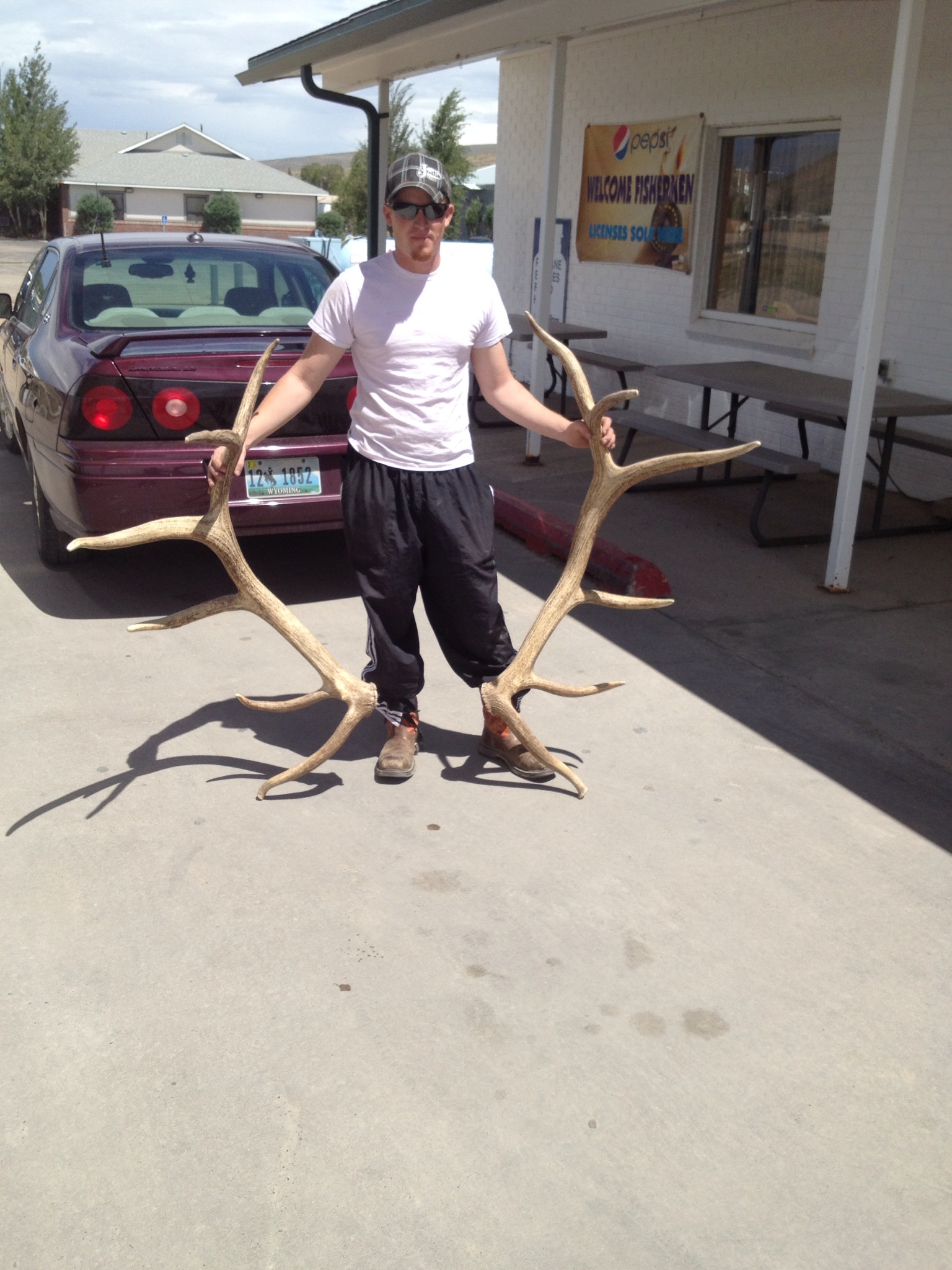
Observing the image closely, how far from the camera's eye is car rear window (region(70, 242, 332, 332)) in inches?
239

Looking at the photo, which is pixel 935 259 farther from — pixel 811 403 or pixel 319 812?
pixel 319 812

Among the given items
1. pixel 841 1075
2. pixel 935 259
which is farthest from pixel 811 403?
pixel 841 1075

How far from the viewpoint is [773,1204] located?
7.64 ft

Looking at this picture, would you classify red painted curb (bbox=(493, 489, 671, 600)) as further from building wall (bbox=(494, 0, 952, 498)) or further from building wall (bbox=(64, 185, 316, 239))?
building wall (bbox=(64, 185, 316, 239))

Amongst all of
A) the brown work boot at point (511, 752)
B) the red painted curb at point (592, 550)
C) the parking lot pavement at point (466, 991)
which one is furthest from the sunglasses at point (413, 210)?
the red painted curb at point (592, 550)

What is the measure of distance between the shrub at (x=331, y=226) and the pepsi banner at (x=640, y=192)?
4914 cm

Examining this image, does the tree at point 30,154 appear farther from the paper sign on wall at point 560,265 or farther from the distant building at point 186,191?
the paper sign on wall at point 560,265

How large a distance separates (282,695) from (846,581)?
10.1 ft

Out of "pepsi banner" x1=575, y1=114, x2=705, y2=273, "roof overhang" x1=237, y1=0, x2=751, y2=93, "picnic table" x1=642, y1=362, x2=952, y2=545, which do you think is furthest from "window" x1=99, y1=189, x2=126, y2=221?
"picnic table" x1=642, y1=362, x2=952, y2=545

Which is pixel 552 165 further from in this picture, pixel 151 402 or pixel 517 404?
pixel 517 404

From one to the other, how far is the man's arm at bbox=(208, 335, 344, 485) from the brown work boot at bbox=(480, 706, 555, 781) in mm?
1166

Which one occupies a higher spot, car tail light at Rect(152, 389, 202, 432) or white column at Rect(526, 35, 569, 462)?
white column at Rect(526, 35, 569, 462)

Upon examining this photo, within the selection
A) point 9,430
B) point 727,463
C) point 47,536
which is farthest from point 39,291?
point 727,463

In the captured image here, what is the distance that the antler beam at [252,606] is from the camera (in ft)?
12.0
